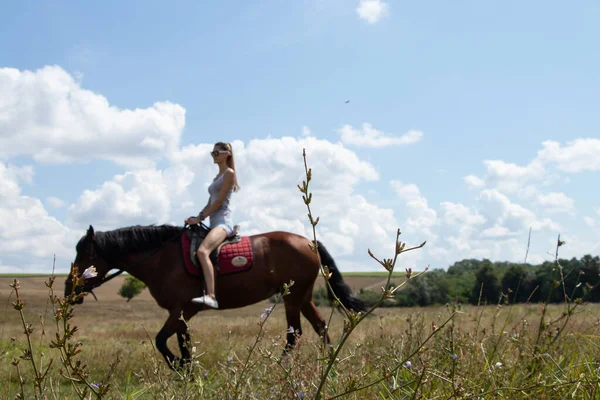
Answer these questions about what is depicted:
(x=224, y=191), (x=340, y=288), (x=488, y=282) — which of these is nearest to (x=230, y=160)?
(x=224, y=191)

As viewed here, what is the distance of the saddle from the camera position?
755cm

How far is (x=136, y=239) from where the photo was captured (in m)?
7.89

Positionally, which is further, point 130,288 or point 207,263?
point 130,288

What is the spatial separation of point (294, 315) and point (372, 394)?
4913 mm

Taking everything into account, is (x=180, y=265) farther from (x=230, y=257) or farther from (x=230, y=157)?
(x=230, y=157)

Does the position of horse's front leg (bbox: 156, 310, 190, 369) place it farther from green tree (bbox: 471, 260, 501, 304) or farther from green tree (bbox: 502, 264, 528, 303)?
green tree (bbox: 471, 260, 501, 304)

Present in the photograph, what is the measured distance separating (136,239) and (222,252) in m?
1.28

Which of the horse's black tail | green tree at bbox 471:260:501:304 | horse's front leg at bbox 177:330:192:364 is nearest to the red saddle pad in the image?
horse's front leg at bbox 177:330:192:364

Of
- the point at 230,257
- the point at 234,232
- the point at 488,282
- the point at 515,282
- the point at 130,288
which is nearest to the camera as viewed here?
the point at 230,257

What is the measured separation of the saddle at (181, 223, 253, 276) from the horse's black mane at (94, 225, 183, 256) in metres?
0.28

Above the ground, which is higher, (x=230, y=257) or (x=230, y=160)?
(x=230, y=160)

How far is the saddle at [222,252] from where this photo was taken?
7547 millimetres

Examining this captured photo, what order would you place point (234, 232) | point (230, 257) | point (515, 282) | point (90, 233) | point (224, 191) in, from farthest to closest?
point (515, 282)
point (90, 233)
point (234, 232)
point (230, 257)
point (224, 191)

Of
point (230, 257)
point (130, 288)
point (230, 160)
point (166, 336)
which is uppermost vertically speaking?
point (230, 160)
